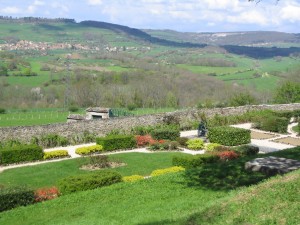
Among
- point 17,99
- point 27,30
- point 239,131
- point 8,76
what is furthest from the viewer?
point 27,30

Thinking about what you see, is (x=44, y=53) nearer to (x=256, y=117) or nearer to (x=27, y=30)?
(x=27, y=30)

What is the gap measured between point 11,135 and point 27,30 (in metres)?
145

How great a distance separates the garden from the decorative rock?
0.26 meters

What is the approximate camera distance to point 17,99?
65.8m

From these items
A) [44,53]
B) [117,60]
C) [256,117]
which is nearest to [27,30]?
[44,53]

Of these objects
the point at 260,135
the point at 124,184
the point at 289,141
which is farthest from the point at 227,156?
the point at 260,135

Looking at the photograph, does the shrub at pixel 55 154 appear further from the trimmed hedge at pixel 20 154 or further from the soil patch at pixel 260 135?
the soil patch at pixel 260 135

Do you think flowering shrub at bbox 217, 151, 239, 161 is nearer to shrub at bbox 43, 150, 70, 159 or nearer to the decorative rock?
the decorative rock

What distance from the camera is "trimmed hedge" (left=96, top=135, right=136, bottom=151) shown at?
965 inches

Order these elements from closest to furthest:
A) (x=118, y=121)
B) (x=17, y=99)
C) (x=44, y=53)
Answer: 1. (x=118, y=121)
2. (x=17, y=99)
3. (x=44, y=53)

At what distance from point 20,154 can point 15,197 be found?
9095 millimetres

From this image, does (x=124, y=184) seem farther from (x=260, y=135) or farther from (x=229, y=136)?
(x=260, y=135)

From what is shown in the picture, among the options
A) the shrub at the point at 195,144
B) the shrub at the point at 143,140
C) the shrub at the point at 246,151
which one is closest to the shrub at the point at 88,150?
the shrub at the point at 143,140

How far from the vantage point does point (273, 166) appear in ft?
43.0
